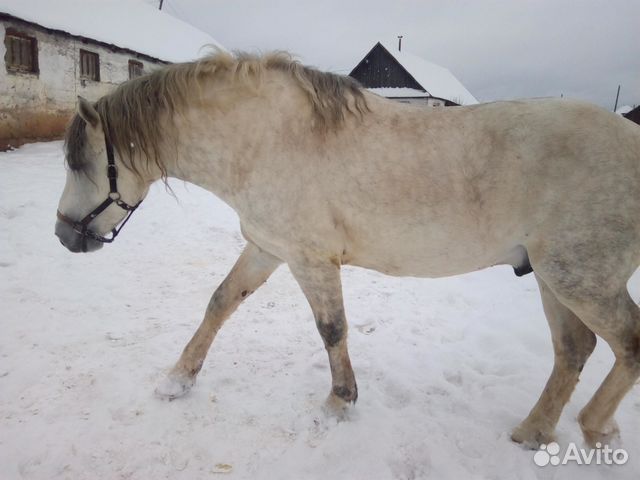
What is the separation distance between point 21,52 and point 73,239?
508 inches

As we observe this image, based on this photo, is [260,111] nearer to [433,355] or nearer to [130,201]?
[130,201]

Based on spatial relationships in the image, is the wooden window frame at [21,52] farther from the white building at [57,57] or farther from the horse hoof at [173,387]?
the horse hoof at [173,387]

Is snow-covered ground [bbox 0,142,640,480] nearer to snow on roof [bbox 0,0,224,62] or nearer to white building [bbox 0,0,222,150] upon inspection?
snow on roof [bbox 0,0,224,62]

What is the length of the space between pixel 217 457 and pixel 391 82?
29745 mm

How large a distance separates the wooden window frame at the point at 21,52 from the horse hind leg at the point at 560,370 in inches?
562

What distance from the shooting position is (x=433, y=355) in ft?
11.4

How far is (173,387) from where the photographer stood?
277 cm

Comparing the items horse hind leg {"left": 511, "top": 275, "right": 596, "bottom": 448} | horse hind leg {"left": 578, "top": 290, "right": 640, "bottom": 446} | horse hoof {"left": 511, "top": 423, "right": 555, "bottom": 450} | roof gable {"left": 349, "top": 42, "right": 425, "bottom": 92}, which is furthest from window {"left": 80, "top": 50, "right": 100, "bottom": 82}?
roof gable {"left": 349, "top": 42, "right": 425, "bottom": 92}

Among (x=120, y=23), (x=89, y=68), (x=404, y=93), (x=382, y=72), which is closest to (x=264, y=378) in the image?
(x=89, y=68)

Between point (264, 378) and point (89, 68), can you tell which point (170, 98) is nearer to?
point (264, 378)

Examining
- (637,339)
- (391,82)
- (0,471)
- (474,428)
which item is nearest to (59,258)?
(0,471)

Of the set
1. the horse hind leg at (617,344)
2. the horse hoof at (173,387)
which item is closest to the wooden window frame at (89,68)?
the horse hoof at (173,387)

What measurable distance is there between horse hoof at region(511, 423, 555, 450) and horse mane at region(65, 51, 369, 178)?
2.15 meters

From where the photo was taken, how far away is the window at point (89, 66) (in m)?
14.0
